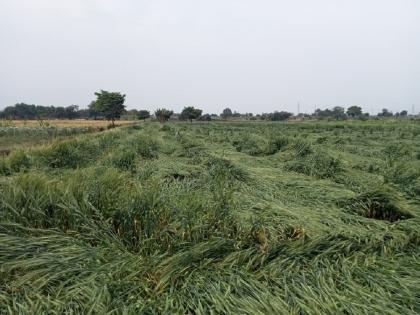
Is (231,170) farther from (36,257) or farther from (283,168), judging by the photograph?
(36,257)

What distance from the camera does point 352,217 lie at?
386 centimetres

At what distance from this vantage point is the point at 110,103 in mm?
57094

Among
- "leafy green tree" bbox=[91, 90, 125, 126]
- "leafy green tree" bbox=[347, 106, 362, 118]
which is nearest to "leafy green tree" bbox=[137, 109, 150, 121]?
"leafy green tree" bbox=[91, 90, 125, 126]

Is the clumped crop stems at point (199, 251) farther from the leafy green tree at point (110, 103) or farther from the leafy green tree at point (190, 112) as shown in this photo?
the leafy green tree at point (190, 112)

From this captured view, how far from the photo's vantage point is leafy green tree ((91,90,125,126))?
57.2 metres

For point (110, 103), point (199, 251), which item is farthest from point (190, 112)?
point (199, 251)

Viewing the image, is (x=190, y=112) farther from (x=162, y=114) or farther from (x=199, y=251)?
(x=199, y=251)

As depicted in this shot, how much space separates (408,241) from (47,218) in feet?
12.8

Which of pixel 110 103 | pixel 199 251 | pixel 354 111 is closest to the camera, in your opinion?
pixel 199 251

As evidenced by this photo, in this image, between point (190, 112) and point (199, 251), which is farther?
point (190, 112)

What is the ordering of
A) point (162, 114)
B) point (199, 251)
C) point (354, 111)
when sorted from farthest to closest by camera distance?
point (354, 111) → point (162, 114) → point (199, 251)

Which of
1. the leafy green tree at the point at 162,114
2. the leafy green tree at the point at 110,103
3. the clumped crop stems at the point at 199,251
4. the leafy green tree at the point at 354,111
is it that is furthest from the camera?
the leafy green tree at the point at 354,111

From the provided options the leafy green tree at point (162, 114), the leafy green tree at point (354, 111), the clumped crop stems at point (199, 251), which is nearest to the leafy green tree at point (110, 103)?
the leafy green tree at point (162, 114)

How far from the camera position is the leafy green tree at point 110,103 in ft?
188
